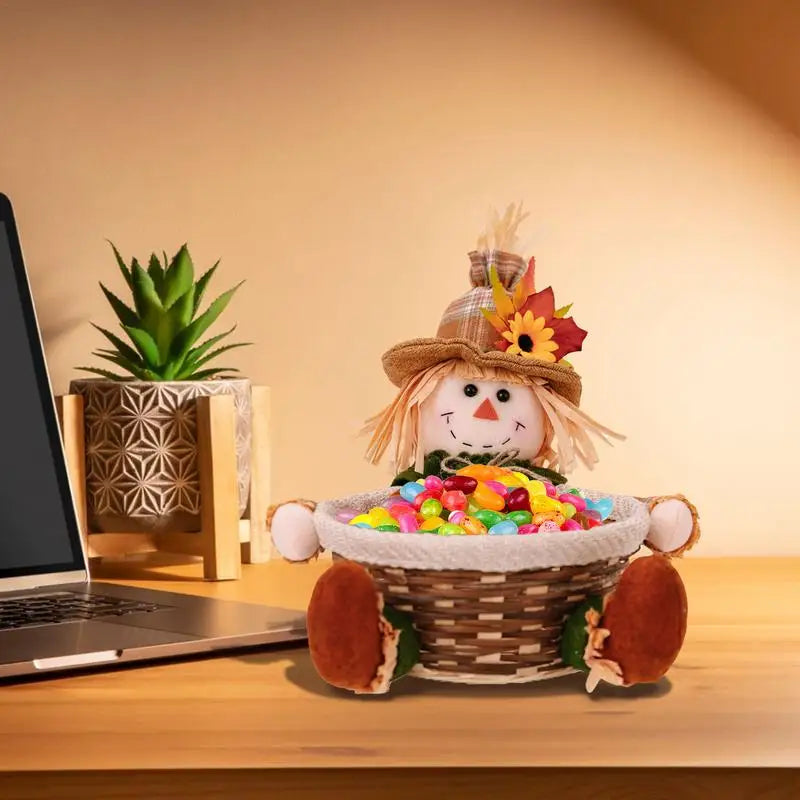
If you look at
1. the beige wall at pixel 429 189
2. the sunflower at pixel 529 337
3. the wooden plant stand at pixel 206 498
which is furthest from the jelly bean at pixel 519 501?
the beige wall at pixel 429 189

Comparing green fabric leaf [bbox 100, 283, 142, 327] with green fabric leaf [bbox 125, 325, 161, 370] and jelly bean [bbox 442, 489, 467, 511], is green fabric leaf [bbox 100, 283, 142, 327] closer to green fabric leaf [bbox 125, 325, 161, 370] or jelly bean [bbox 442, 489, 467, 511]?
green fabric leaf [bbox 125, 325, 161, 370]

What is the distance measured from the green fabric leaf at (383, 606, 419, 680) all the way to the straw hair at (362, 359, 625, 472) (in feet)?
0.60

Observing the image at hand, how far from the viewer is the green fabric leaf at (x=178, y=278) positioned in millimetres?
1194

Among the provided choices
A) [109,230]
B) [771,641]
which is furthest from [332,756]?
[109,230]

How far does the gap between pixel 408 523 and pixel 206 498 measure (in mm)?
442

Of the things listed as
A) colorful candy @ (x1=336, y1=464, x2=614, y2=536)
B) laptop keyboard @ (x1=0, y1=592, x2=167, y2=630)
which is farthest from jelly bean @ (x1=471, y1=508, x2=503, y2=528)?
laptop keyboard @ (x1=0, y1=592, x2=167, y2=630)

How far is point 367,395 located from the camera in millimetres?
1313

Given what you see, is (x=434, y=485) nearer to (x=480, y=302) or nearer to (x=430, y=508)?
(x=430, y=508)

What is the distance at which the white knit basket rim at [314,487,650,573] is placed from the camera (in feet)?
2.27

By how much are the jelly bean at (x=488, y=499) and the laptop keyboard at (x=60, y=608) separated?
30cm

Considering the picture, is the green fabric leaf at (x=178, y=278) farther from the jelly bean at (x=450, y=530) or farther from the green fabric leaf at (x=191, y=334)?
the jelly bean at (x=450, y=530)

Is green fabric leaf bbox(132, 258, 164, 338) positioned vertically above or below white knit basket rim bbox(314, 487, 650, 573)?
above

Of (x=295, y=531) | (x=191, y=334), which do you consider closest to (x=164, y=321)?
(x=191, y=334)

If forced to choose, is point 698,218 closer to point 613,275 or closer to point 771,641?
point 613,275
